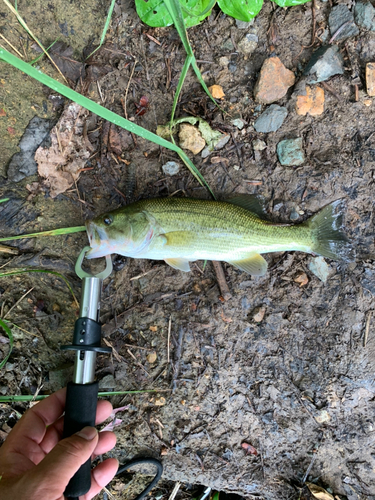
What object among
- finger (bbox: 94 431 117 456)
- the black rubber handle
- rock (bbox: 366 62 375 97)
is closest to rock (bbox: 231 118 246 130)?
rock (bbox: 366 62 375 97)

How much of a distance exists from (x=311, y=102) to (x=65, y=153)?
2751mm

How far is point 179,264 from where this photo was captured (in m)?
3.35

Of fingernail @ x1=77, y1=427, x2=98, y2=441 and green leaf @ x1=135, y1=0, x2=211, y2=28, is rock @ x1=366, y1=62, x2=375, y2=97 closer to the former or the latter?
green leaf @ x1=135, y1=0, x2=211, y2=28

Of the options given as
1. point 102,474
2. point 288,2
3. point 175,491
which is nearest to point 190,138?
point 288,2

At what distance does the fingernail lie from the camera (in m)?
2.35

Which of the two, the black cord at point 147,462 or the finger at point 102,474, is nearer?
the finger at point 102,474

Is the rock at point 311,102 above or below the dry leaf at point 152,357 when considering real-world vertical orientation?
above

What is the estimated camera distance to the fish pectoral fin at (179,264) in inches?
132

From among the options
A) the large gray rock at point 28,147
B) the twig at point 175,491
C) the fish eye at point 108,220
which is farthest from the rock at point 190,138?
the twig at point 175,491

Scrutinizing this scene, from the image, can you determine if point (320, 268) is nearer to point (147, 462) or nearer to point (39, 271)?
point (147, 462)

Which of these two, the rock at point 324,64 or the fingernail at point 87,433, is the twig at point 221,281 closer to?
the fingernail at point 87,433

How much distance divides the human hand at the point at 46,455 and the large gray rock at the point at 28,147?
2341 millimetres

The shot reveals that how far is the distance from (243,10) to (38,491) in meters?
4.43

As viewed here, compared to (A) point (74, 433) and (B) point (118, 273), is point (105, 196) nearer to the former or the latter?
(B) point (118, 273)
